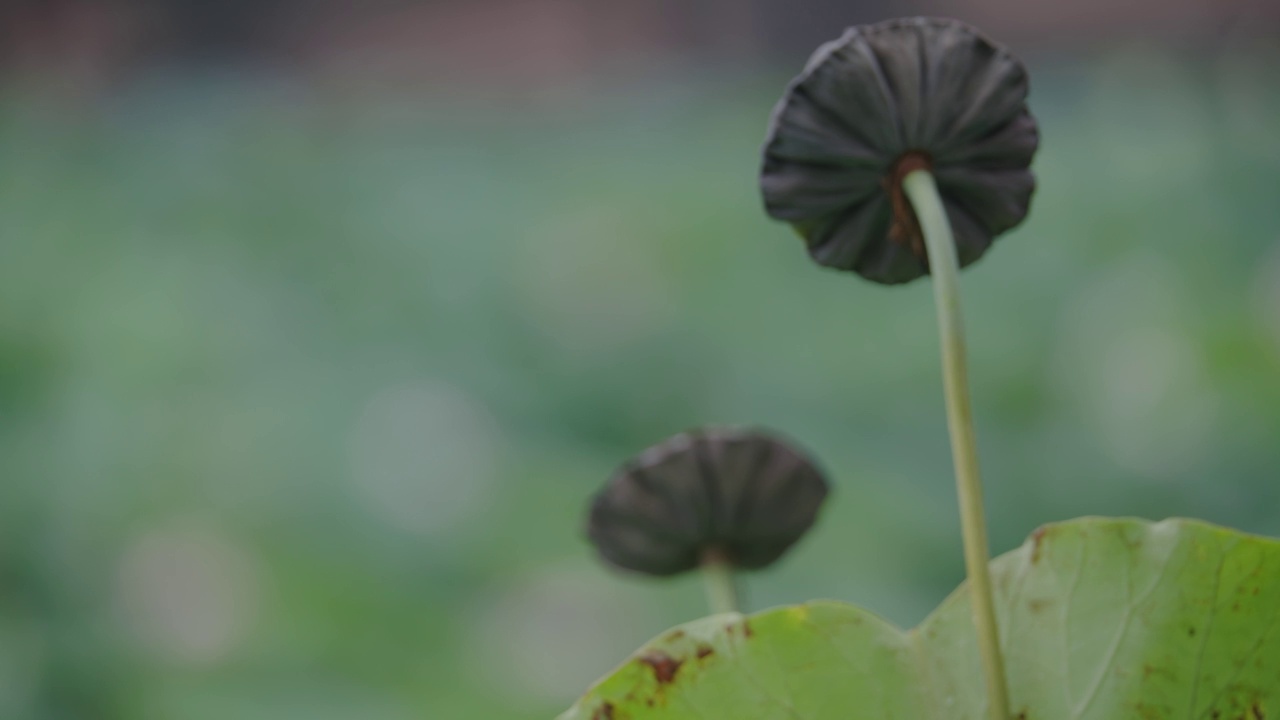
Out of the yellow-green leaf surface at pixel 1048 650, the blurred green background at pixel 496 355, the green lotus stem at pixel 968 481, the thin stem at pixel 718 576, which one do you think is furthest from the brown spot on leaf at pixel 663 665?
the blurred green background at pixel 496 355

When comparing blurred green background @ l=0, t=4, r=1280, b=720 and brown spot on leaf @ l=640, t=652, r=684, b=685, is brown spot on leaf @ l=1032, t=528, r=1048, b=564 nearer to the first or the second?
brown spot on leaf @ l=640, t=652, r=684, b=685

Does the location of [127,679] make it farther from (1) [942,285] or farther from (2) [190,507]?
(1) [942,285]

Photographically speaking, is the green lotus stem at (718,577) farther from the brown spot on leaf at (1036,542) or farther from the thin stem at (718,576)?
the brown spot on leaf at (1036,542)

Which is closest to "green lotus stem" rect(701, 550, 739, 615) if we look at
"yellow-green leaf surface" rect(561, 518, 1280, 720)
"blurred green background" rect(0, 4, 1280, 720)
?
"yellow-green leaf surface" rect(561, 518, 1280, 720)

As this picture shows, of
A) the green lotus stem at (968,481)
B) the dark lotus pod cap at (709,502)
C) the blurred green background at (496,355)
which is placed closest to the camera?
the green lotus stem at (968,481)

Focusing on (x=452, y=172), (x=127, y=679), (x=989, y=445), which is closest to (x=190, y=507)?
(x=127, y=679)

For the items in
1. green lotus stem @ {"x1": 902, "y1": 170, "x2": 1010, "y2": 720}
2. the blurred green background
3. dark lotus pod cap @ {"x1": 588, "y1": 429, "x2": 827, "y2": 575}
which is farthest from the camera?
the blurred green background

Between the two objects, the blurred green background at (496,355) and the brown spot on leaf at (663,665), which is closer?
the brown spot on leaf at (663,665)
